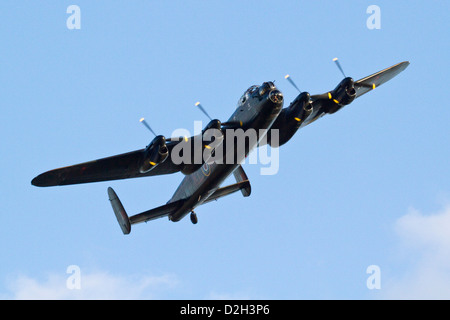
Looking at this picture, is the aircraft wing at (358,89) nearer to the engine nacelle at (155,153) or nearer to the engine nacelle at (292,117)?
the engine nacelle at (292,117)

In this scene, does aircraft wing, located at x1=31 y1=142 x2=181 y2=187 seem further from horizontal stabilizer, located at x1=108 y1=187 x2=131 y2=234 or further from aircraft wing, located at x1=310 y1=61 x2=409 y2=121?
aircraft wing, located at x1=310 y1=61 x2=409 y2=121

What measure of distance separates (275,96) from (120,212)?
11.7m

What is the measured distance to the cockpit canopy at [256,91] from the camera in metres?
30.3

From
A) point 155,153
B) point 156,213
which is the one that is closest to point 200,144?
point 155,153

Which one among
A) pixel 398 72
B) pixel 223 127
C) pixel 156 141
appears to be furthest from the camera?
pixel 398 72

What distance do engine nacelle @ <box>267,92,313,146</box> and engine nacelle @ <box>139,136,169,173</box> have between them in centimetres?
689

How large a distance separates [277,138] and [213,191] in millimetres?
4375

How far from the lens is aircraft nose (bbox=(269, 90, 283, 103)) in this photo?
98.3 ft

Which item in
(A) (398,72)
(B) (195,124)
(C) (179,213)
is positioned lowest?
(C) (179,213)

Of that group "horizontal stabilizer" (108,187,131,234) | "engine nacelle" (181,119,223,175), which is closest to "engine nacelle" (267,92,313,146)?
"engine nacelle" (181,119,223,175)

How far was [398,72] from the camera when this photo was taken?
38562 millimetres

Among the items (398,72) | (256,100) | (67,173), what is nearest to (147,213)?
(67,173)

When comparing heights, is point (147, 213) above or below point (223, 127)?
below

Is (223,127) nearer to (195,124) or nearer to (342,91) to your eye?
(195,124)
